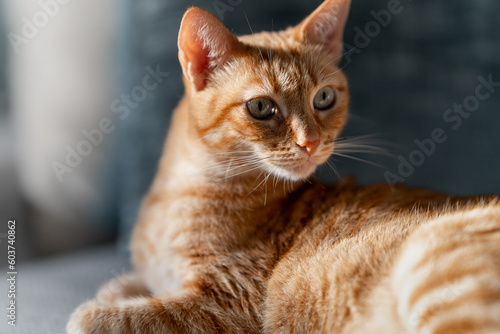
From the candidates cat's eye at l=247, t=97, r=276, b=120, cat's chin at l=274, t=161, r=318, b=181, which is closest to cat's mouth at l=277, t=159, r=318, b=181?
cat's chin at l=274, t=161, r=318, b=181

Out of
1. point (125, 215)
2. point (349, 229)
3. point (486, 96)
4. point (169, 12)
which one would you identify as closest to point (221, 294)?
point (349, 229)

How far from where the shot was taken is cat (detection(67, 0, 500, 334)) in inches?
A: 50.3

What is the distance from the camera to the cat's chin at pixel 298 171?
4.79ft

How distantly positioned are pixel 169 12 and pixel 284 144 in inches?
41.7

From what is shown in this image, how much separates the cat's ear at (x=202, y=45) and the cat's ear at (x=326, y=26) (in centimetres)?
26

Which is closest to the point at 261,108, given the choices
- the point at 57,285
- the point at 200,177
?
the point at 200,177

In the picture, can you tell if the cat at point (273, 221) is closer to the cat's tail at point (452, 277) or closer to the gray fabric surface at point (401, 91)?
the cat's tail at point (452, 277)

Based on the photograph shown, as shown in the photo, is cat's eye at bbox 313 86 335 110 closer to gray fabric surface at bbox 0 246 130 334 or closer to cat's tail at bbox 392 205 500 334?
cat's tail at bbox 392 205 500 334

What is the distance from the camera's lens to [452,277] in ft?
3.54

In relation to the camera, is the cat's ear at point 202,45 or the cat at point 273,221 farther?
the cat's ear at point 202,45

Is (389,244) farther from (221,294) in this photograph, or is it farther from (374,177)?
(374,177)

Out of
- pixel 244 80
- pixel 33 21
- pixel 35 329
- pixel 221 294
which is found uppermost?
pixel 33 21

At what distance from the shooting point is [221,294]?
1435 millimetres

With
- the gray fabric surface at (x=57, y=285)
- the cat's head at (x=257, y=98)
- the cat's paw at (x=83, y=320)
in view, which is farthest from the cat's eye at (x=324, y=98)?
the gray fabric surface at (x=57, y=285)
